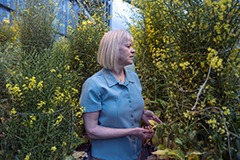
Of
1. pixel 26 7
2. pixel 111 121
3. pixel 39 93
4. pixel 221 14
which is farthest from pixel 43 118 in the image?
pixel 26 7

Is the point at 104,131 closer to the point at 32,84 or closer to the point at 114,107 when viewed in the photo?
the point at 114,107

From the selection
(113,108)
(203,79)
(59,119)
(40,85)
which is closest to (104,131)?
(113,108)

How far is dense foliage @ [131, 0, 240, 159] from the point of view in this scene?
96cm

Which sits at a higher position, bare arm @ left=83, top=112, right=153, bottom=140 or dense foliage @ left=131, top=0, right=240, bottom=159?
dense foliage @ left=131, top=0, right=240, bottom=159

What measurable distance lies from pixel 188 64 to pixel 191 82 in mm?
76

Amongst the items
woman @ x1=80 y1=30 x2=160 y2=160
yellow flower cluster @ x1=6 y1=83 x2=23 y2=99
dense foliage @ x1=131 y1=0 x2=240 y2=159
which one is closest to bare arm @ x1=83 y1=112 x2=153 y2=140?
woman @ x1=80 y1=30 x2=160 y2=160

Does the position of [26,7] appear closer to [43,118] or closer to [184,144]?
[43,118]

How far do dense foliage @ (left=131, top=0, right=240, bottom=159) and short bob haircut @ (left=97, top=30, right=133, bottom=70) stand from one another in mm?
288

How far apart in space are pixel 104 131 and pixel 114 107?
0.13m

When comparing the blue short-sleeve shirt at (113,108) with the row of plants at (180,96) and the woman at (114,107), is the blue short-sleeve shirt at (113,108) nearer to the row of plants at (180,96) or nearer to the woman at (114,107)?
the woman at (114,107)

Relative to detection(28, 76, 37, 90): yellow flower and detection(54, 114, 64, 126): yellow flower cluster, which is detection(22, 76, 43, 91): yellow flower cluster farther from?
A: detection(54, 114, 64, 126): yellow flower cluster

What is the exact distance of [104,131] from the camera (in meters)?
1.41

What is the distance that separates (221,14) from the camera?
36.2 inches

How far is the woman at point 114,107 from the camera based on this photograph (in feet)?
4.65
